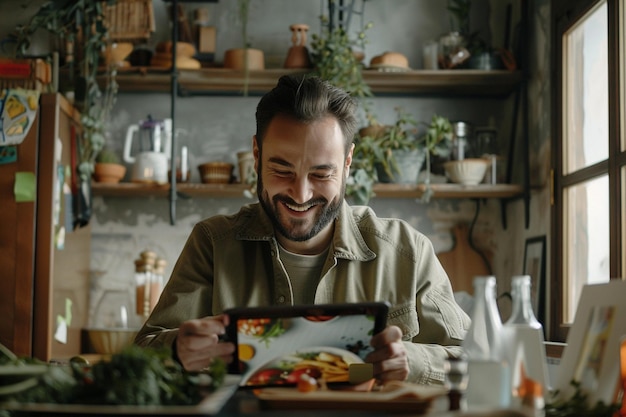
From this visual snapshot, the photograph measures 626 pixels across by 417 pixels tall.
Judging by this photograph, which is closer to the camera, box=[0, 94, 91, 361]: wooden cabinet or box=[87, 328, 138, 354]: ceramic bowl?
box=[0, 94, 91, 361]: wooden cabinet

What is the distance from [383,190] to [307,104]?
1662mm

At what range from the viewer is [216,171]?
3.69m

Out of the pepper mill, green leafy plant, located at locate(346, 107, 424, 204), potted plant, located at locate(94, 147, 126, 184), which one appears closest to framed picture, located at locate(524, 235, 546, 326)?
green leafy plant, located at locate(346, 107, 424, 204)

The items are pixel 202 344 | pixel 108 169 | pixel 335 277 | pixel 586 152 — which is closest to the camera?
pixel 202 344

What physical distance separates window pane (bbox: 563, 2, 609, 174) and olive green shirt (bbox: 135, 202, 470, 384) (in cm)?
108

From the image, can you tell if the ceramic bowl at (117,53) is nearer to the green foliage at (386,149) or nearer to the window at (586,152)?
the green foliage at (386,149)

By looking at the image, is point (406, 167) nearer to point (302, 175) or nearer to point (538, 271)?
point (538, 271)

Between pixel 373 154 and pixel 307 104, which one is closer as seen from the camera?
pixel 307 104

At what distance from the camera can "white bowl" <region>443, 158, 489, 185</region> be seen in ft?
11.8

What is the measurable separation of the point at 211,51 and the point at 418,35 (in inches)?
39.3

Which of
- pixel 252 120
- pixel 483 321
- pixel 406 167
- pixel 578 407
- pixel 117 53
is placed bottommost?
pixel 578 407

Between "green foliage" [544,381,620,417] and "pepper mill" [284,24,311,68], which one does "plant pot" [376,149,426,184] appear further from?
"green foliage" [544,381,620,417]

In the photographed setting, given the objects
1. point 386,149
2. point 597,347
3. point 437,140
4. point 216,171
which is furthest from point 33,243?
point 597,347

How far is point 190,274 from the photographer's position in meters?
2.04
